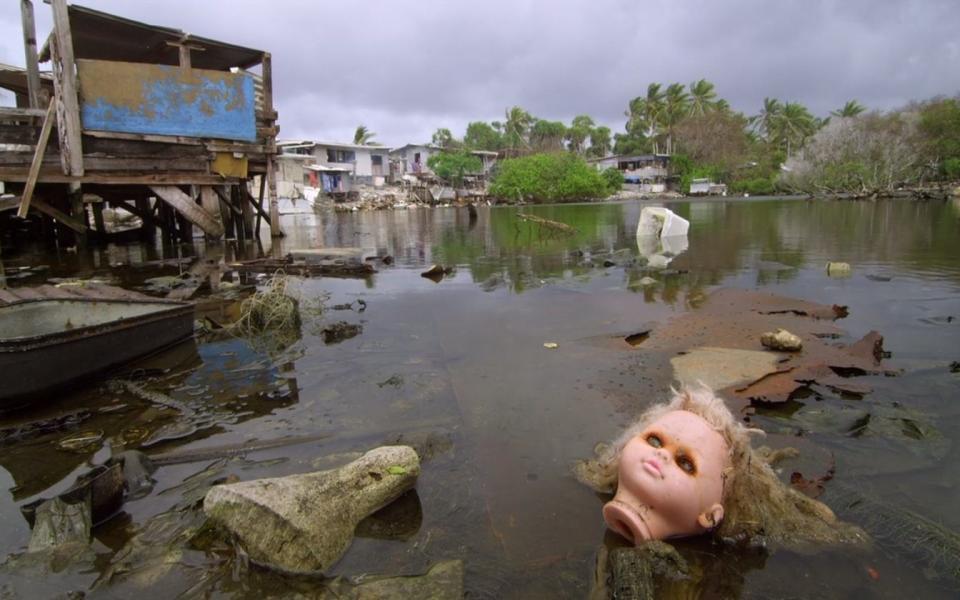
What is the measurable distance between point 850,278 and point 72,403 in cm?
1341

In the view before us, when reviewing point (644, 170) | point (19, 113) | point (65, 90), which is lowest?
point (19, 113)

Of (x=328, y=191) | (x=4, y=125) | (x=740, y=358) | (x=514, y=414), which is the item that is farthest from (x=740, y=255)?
(x=328, y=191)

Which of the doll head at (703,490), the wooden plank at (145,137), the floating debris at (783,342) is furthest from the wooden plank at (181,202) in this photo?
the doll head at (703,490)

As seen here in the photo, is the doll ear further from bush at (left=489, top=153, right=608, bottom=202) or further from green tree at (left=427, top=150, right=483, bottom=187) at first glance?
green tree at (left=427, top=150, right=483, bottom=187)

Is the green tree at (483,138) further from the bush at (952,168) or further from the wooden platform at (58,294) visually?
the wooden platform at (58,294)

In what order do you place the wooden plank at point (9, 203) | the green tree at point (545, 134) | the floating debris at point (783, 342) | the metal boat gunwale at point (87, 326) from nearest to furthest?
the metal boat gunwale at point (87, 326) < the floating debris at point (783, 342) < the wooden plank at point (9, 203) < the green tree at point (545, 134)

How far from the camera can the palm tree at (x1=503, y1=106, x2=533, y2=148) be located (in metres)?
86.6

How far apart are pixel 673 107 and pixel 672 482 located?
290ft

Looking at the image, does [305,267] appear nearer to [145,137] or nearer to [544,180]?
[145,137]

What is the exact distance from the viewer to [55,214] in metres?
13.8

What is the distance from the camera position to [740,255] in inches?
634

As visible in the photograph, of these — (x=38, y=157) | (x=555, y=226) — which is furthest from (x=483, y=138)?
(x=38, y=157)

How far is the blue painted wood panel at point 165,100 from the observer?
1327cm

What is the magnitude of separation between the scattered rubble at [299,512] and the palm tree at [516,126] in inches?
3385
